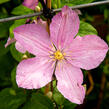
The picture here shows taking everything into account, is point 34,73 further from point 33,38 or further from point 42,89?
point 42,89

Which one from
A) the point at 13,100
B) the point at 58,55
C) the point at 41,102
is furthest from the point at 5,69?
the point at 58,55

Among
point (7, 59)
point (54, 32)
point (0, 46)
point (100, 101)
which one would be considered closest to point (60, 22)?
point (54, 32)

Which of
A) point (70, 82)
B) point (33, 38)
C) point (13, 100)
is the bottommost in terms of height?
point (13, 100)

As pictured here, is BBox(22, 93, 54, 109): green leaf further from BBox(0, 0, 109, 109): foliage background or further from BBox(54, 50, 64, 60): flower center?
BBox(54, 50, 64, 60): flower center

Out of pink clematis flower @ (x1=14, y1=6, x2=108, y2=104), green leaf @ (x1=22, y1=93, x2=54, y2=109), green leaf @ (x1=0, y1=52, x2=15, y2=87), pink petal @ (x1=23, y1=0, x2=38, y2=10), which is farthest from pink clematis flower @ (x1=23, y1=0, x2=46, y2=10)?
green leaf @ (x1=0, y1=52, x2=15, y2=87)

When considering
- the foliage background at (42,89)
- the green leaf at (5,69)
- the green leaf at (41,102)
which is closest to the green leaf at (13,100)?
the foliage background at (42,89)
